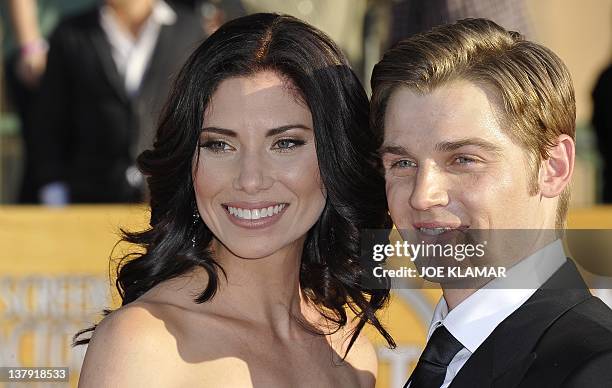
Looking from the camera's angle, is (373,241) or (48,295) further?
(48,295)

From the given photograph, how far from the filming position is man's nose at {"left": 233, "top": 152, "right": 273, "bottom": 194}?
3.03 m

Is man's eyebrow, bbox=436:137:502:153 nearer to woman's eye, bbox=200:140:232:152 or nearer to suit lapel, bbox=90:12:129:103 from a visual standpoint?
woman's eye, bbox=200:140:232:152

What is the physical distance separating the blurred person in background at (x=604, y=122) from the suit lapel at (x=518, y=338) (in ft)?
12.4

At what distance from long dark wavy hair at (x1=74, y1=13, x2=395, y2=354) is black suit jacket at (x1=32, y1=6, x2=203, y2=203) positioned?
2.81 m

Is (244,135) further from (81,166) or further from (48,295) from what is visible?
(81,166)

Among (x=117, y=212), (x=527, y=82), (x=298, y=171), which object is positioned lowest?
(x=117, y=212)

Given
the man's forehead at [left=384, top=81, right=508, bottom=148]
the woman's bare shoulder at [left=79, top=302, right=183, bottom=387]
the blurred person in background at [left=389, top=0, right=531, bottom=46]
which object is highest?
the blurred person in background at [left=389, top=0, right=531, bottom=46]

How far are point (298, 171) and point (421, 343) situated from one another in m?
2.17

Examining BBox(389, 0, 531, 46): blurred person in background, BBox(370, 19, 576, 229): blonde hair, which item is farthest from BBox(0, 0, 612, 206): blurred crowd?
BBox(370, 19, 576, 229): blonde hair

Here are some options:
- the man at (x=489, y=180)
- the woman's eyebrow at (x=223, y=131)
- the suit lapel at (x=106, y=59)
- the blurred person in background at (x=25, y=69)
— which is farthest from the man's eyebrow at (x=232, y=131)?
the blurred person in background at (x=25, y=69)

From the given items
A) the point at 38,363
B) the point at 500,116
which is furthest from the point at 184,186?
the point at 38,363

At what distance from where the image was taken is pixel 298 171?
3.13 meters

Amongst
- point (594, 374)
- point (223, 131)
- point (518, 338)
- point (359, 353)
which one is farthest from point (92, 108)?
point (594, 374)

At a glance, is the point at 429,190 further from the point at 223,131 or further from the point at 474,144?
the point at 223,131
